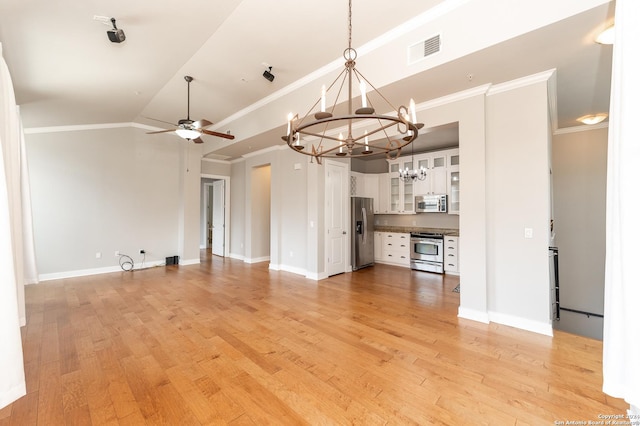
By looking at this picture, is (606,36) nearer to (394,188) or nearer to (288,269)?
(394,188)

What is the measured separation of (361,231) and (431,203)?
1.70 meters

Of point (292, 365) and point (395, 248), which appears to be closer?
point (292, 365)

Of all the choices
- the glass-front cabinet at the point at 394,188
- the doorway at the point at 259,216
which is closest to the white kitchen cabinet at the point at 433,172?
the glass-front cabinet at the point at 394,188

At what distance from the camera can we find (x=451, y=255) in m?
5.79

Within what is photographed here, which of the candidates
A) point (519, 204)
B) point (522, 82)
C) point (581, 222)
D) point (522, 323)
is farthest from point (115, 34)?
point (581, 222)

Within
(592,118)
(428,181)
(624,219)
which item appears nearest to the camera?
(624,219)

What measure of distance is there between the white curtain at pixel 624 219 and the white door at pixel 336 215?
4627 mm

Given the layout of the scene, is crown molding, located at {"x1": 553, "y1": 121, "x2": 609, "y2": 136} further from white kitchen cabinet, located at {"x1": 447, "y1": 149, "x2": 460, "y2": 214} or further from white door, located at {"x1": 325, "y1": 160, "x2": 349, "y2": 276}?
white door, located at {"x1": 325, "y1": 160, "x2": 349, "y2": 276}

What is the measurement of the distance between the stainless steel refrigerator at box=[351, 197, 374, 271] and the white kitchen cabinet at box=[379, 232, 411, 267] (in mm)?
→ 434

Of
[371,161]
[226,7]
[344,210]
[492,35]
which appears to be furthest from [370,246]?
[226,7]

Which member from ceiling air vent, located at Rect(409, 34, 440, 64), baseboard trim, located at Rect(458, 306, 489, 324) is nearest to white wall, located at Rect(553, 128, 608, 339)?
baseboard trim, located at Rect(458, 306, 489, 324)

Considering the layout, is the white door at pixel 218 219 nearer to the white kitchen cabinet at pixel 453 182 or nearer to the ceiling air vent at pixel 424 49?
the white kitchen cabinet at pixel 453 182

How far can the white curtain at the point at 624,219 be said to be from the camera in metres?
0.91

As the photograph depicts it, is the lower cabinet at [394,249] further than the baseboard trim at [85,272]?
Yes
